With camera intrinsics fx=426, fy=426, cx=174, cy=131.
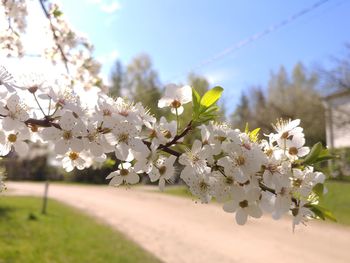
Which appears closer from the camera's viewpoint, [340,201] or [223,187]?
[223,187]

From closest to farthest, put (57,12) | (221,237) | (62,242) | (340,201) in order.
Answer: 1. (57,12)
2. (62,242)
3. (221,237)
4. (340,201)

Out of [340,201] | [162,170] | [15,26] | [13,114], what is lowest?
[340,201]

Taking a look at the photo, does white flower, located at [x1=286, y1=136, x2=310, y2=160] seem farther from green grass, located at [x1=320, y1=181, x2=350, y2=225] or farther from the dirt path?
green grass, located at [x1=320, y1=181, x2=350, y2=225]


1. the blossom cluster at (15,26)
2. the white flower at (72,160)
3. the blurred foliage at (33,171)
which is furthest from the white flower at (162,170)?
the blurred foliage at (33,171)

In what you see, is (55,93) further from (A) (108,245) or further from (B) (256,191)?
(A) (108,245)

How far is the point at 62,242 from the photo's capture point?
7.93 metres

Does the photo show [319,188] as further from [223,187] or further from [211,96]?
[211,96]

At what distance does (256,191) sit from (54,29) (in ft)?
10.0

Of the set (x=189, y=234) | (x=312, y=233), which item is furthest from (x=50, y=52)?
(x=312, y=233)

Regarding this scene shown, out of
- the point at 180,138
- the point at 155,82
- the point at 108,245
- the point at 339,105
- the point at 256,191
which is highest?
the point at 155,82

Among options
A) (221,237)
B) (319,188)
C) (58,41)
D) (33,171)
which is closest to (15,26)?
(58,41)

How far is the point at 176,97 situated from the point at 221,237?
743 cm

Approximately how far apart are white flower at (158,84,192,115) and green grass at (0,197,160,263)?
18.6ft

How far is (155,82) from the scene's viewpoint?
37.1 m
